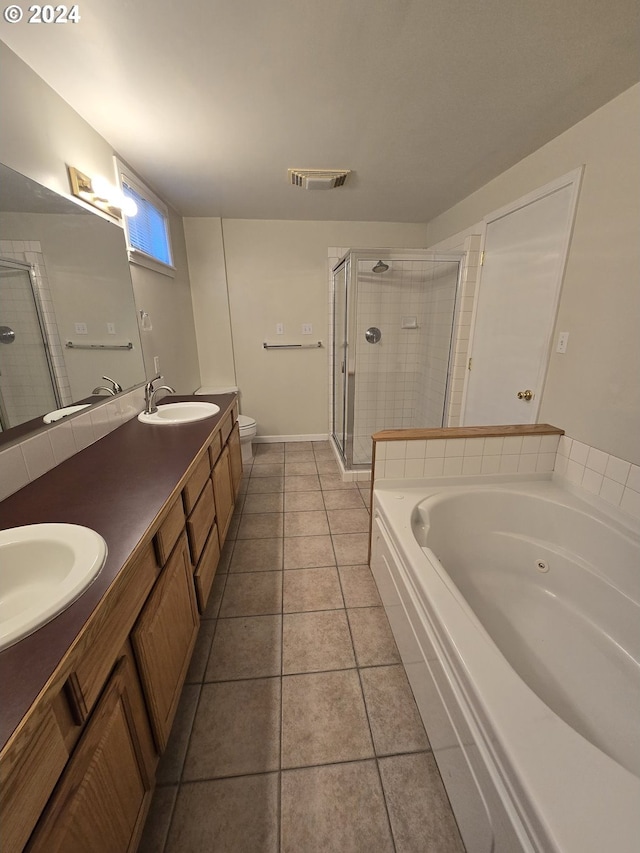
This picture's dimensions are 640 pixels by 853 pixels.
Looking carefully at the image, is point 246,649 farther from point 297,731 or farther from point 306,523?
point 306,523

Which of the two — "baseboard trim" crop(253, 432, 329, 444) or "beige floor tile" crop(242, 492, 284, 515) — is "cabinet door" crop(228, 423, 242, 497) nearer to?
"beige floor tile" crop(242, 492, 284, 515)

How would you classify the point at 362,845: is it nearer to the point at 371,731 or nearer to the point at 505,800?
the point at 371,731

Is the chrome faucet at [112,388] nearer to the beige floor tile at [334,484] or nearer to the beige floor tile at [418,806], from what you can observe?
the beige floor tile at [334,484]

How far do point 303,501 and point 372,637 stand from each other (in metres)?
1.16

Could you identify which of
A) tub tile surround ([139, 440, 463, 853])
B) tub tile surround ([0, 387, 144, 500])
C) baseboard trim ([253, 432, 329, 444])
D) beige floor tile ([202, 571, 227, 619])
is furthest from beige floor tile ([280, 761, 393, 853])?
baseboard trim ([253, 432, 329, 444])

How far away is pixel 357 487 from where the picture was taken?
8.77 feet

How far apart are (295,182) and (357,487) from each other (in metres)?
2.26

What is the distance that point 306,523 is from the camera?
7.25 feet

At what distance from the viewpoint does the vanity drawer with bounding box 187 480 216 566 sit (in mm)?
1291

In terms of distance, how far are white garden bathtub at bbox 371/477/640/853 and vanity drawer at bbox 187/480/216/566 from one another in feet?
2.66

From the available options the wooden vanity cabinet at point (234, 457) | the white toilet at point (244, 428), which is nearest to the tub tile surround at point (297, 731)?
the wooden vanity cabinet at point (234, 457)

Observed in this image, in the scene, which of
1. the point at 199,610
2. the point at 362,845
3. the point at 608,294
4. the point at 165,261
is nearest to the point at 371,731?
the point at 362,845

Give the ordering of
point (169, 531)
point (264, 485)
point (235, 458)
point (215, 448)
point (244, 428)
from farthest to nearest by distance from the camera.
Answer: point (244, 428) < point (264, 485) < point (235, 458) < point (215, 448) < point (169, 531)

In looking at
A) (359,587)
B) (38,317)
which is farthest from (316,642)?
(38,317)
